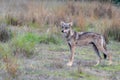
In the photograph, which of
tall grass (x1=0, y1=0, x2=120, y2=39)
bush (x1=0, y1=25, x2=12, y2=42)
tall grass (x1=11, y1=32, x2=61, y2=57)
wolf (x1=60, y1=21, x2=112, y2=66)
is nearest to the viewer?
wolf (x1=60, y1=21, x2=112, y2=66)

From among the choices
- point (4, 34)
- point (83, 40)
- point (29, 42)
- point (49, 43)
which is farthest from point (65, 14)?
point (83, 40)

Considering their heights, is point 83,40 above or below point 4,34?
above

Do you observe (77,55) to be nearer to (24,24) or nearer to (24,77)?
(24,77)

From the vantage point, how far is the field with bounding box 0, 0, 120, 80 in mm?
9586

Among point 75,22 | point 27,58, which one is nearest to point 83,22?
point 75,22

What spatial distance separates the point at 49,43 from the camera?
13523 mm

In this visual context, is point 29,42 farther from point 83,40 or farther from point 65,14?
point 65,14

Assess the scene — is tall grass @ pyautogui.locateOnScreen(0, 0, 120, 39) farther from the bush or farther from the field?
the bush

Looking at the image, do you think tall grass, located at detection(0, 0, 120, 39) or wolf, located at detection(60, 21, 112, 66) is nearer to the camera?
wolf, located at detection(60, 21, 112, 66)

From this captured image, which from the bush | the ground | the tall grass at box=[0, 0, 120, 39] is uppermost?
the ground

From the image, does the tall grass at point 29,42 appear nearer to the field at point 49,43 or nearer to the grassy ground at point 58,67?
the field at point 49,43

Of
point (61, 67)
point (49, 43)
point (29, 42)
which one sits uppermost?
point (61, 67)

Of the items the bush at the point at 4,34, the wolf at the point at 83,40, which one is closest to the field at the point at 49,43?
the bush at the point at 4,34

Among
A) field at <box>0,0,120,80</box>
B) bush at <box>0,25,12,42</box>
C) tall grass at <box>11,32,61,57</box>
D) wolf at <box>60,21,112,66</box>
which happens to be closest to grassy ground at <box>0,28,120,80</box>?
field at <box>0,0,120,80</box>
